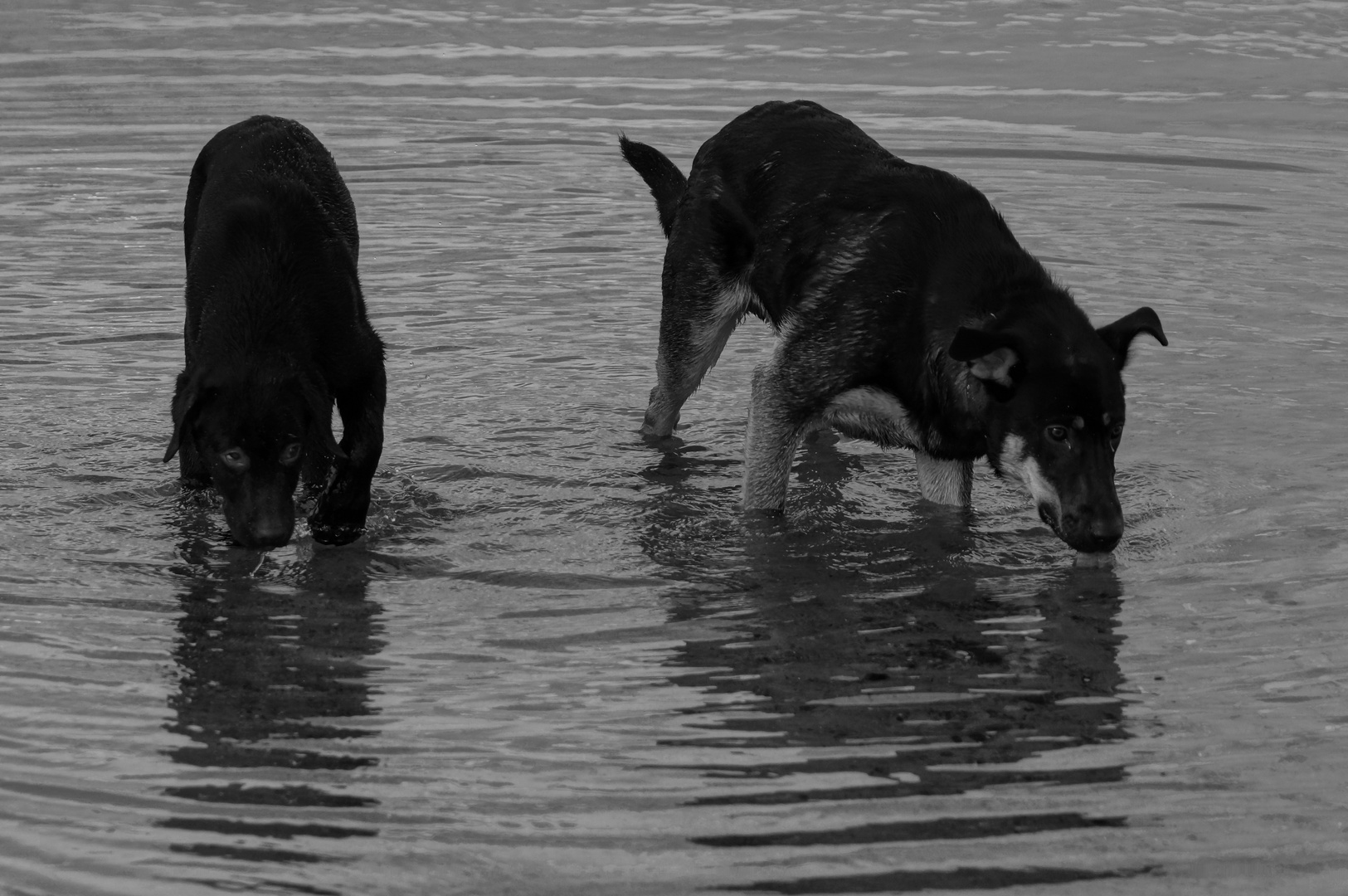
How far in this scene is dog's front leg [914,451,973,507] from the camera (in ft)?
26.7

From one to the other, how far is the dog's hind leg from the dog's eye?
305cm

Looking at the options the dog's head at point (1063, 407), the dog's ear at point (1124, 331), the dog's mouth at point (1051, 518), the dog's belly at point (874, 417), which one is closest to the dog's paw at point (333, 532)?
the dog's belly at point (874, 417)

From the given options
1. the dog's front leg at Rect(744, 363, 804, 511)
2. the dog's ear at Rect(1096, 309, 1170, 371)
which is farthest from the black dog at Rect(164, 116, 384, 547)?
the dog's ear at Rect(1096, 309, 1170, 371)

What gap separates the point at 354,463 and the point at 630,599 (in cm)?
137

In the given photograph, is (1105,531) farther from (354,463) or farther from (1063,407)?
(354,463)

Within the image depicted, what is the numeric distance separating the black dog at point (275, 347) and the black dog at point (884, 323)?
186cm

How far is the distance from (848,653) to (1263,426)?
385 cm

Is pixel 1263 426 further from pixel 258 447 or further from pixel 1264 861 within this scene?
pixel 258 447

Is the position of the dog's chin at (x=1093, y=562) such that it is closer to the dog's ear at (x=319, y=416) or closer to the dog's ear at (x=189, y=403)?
the dog's ear at (x=319, y=416)

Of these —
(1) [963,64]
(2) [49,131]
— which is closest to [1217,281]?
(1) [963,64]

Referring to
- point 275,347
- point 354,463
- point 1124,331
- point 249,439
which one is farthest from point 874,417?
point 249,439

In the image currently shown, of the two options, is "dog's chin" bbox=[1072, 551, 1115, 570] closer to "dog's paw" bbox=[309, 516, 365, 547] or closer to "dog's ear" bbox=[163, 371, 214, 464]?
"dog's paw" bbox=[309, 516, 365, 547]

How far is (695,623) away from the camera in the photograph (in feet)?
22.2

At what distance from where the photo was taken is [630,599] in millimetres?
7039
